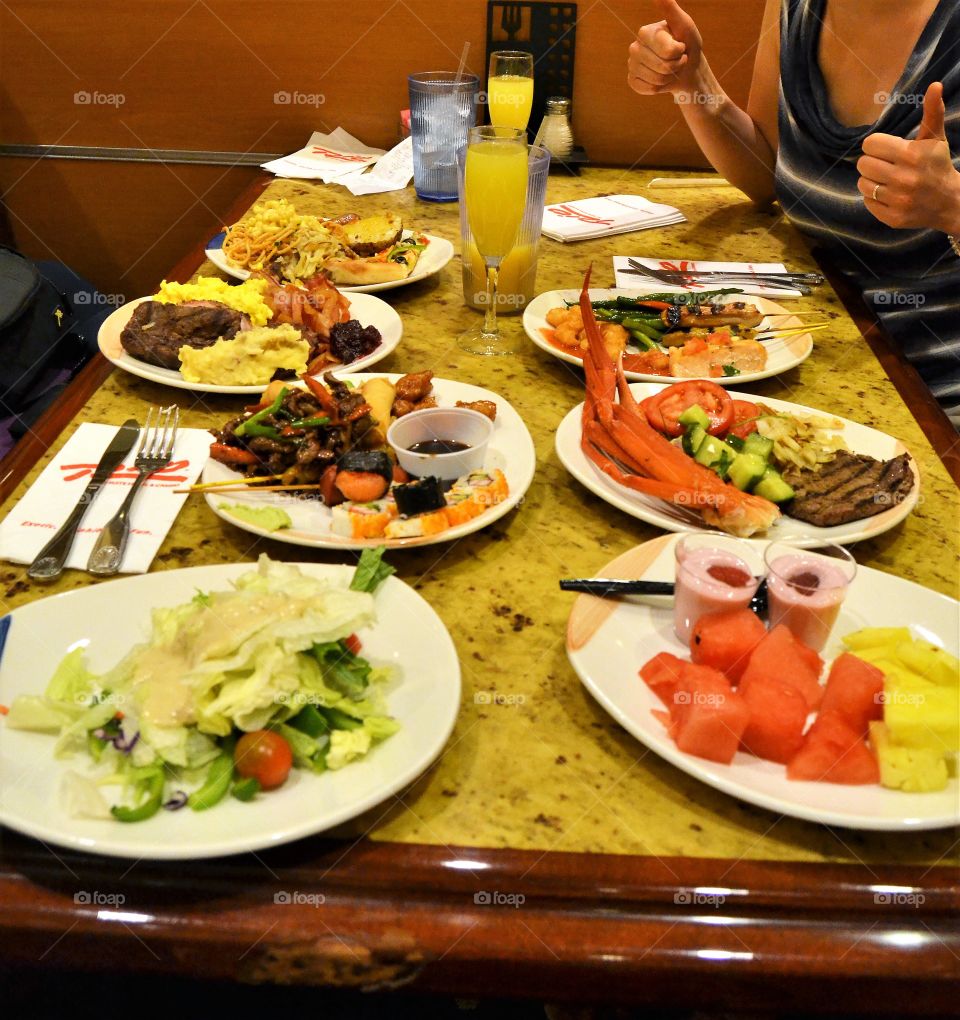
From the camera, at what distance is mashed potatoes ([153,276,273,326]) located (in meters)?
2.11

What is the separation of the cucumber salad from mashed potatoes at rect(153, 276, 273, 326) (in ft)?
3.86

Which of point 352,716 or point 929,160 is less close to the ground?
point 929,160

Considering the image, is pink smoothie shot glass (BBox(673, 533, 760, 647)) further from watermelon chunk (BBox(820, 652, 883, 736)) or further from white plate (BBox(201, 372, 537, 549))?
white plate (BBox(201, 372, 537, 549))

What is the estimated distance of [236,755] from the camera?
98 centimetres

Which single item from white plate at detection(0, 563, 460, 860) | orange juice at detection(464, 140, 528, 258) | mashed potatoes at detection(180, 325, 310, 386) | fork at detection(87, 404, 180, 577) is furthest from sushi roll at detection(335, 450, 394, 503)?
orange juice at detection(464, 140, 528, 258)

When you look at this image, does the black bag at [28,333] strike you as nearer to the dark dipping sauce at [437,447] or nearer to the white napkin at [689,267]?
the dark dipping sauce at [437,447]

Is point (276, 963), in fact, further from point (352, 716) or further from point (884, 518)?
point (884, 518)

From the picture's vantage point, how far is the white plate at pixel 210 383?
185cm

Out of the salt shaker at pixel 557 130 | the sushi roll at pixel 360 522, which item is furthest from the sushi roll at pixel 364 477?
the salt shaker at pixel 557 130

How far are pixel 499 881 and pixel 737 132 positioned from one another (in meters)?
2.74

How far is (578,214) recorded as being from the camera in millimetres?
2889

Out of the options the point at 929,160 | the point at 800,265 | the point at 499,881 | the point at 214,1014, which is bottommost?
the point at 214,1014

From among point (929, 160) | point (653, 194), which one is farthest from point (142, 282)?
point (929, 160)

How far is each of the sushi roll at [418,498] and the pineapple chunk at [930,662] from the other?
0.69 meters
